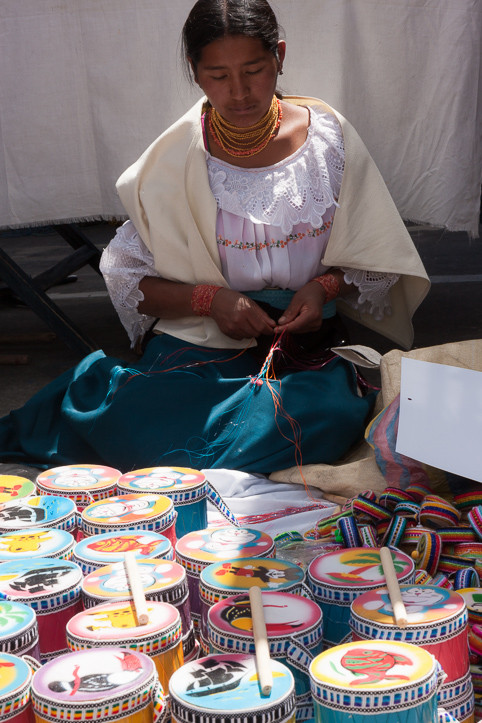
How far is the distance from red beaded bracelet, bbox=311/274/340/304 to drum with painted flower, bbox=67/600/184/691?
155 centimetres

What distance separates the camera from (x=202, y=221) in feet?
8.71

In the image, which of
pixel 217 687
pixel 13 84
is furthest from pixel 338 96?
pixel 217 687

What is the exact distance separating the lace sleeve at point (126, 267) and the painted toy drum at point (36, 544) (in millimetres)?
1362

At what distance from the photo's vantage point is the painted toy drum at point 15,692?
990 mm

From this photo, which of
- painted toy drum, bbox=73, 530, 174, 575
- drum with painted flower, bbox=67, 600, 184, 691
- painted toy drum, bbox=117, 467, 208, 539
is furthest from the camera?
painted toy drum, bbox=117, 467, 208, 539

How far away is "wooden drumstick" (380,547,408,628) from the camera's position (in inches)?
44.2

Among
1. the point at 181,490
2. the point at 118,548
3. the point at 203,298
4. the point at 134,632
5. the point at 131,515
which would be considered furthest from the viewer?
the point at 203,298

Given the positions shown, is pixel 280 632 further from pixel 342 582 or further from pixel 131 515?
pixel 131 515

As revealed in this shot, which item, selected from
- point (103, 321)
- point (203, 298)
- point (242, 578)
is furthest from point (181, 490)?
point (103, 321)

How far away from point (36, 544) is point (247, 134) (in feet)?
5.20

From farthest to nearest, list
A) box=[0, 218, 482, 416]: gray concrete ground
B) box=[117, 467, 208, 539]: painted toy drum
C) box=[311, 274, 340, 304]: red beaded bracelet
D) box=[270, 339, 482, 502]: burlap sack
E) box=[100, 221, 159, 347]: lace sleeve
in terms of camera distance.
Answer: box=[0, 218, 482, 416]: gray concrete ground < box=[100, 221, 159, 347]: lace sleeve < box=[311, 274, 340, 304]: red beaded bracelet < box=[270, 339, 482, 502]: burlap sack < box=[117, 467, 208, 539]: painted toy drum

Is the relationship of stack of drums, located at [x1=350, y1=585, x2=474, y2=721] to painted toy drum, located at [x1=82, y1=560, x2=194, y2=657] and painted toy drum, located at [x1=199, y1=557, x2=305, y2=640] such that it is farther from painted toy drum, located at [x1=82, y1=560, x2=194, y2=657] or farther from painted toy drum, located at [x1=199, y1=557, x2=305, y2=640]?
painted toy drum, located at [x1=82, y1=560, x2=194, y2=657]

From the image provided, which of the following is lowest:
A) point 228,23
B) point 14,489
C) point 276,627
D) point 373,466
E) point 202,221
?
point 373,466

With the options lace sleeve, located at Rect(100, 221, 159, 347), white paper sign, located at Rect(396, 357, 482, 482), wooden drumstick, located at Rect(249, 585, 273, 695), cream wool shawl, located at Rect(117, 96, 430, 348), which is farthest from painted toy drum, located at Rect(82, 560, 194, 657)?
lace sleeve, located at Rect(100, 221, 159, 347)
